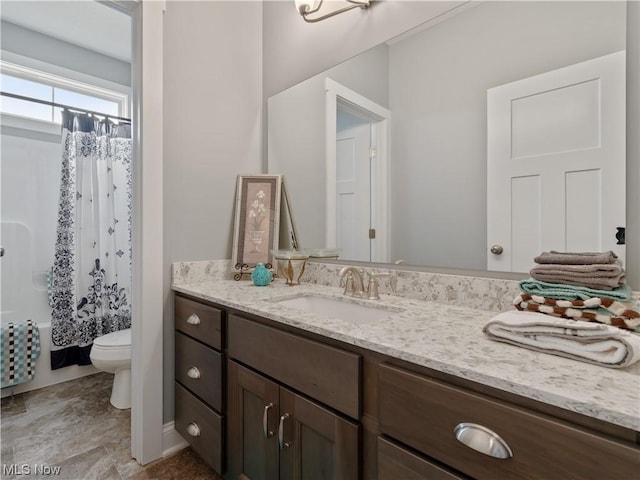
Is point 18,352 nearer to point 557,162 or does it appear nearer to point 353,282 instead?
point 353,282

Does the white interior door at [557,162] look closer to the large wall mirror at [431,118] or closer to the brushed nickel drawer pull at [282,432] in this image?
the large wall mirror at [431,118]

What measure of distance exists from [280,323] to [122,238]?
2.19m

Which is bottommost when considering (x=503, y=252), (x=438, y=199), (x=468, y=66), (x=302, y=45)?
(x=503, y=252)

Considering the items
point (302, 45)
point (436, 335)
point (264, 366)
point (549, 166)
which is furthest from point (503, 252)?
point (302, 45)

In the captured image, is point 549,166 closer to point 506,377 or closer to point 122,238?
point 506,377

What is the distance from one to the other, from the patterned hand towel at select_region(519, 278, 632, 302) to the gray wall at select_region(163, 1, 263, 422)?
57.4 inches

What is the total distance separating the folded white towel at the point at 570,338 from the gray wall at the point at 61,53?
3.63 meters

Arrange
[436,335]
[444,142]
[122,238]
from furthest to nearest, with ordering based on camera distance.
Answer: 1. [122,238]
2. [444,142]
3. [436,335]

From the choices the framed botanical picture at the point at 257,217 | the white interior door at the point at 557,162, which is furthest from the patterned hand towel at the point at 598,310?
the framed botanical picture at the point at 257,217

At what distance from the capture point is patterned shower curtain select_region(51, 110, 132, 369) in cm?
238

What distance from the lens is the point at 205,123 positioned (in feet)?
5.65

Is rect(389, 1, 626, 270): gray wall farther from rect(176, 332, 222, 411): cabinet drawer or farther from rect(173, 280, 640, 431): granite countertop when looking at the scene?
rect(176, 332, 222, 411): cabinet drawer

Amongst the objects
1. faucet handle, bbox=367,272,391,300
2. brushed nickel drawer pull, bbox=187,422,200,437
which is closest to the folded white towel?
faucet handle, bbox=367,272,391,300

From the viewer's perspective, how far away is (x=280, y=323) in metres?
1.04
